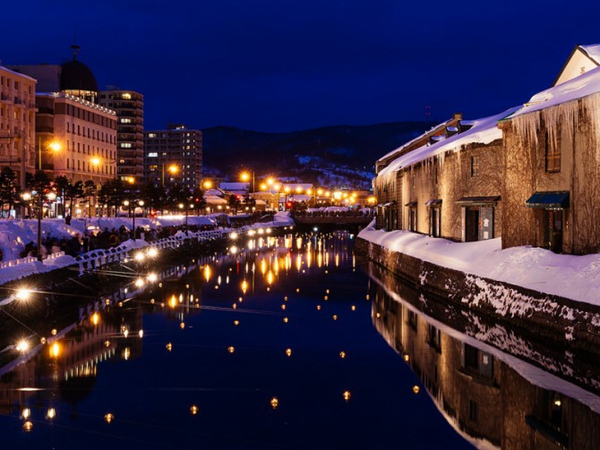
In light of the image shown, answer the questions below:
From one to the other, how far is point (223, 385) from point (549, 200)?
1608cm

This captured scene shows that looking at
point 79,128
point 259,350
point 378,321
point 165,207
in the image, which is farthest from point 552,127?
point 79,128

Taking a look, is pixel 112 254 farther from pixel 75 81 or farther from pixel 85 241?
pixel 75 81

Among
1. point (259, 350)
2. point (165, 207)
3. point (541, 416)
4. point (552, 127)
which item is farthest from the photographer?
point (165, 207)

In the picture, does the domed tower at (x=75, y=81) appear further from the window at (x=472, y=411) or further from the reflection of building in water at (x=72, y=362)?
the window at (x=472, y=411)

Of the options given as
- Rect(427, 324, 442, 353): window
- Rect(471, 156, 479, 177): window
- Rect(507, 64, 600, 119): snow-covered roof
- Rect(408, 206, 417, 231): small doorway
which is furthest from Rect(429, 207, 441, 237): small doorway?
Rect(427, 324, 442, 353): window

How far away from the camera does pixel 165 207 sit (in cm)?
11269

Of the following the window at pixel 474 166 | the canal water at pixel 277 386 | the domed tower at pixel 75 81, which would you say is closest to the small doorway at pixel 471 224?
the window at pixel 474 166

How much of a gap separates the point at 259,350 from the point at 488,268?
11.2 metres

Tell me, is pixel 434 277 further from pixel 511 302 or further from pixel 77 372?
pixel 77 372

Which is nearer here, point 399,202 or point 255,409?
point 255,409

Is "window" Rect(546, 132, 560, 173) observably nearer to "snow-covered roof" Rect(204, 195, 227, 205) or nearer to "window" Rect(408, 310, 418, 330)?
"window" Rect(408, 310, 418, 330)

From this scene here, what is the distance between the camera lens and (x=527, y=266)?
26.0 m

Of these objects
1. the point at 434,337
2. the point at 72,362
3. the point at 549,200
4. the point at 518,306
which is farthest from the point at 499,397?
the point at 549,200

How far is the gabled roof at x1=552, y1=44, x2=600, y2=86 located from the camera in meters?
34.1
